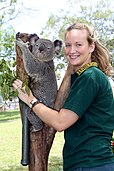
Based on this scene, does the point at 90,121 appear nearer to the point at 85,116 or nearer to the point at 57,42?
the point at 85,116

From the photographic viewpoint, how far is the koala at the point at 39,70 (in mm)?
2107

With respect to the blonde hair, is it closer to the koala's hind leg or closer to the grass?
the koala's hind leg

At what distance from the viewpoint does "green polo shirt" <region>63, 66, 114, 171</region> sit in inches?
64.9

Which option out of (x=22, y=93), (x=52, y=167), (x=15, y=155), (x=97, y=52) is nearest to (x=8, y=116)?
(x=15, y=155)

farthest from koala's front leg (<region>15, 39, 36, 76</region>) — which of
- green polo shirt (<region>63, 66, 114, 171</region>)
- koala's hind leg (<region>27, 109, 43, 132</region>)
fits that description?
green polo shirt (<region>63, 66, 114, 171</region>)

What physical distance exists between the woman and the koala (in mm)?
329

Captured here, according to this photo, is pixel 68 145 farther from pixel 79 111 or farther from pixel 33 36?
pixel 33 36

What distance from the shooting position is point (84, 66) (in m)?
1.80

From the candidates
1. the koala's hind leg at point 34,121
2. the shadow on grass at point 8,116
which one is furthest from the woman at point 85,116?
the shadow on grass at point 8,116

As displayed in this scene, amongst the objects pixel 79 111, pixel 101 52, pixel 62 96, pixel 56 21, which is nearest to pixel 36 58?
pixel 62 96

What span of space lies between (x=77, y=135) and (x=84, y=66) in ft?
1.19

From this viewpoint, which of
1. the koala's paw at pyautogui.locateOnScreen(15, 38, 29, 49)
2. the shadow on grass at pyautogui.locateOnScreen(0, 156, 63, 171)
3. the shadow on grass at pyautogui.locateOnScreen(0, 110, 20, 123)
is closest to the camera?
the koala's paw at pyautogui.locateOnScreen(15, 38, 29, 49)

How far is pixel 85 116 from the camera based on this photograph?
1697 millimetres

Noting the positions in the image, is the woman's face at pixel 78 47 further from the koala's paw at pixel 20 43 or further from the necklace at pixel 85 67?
the koala's paw at pixel 20 43
